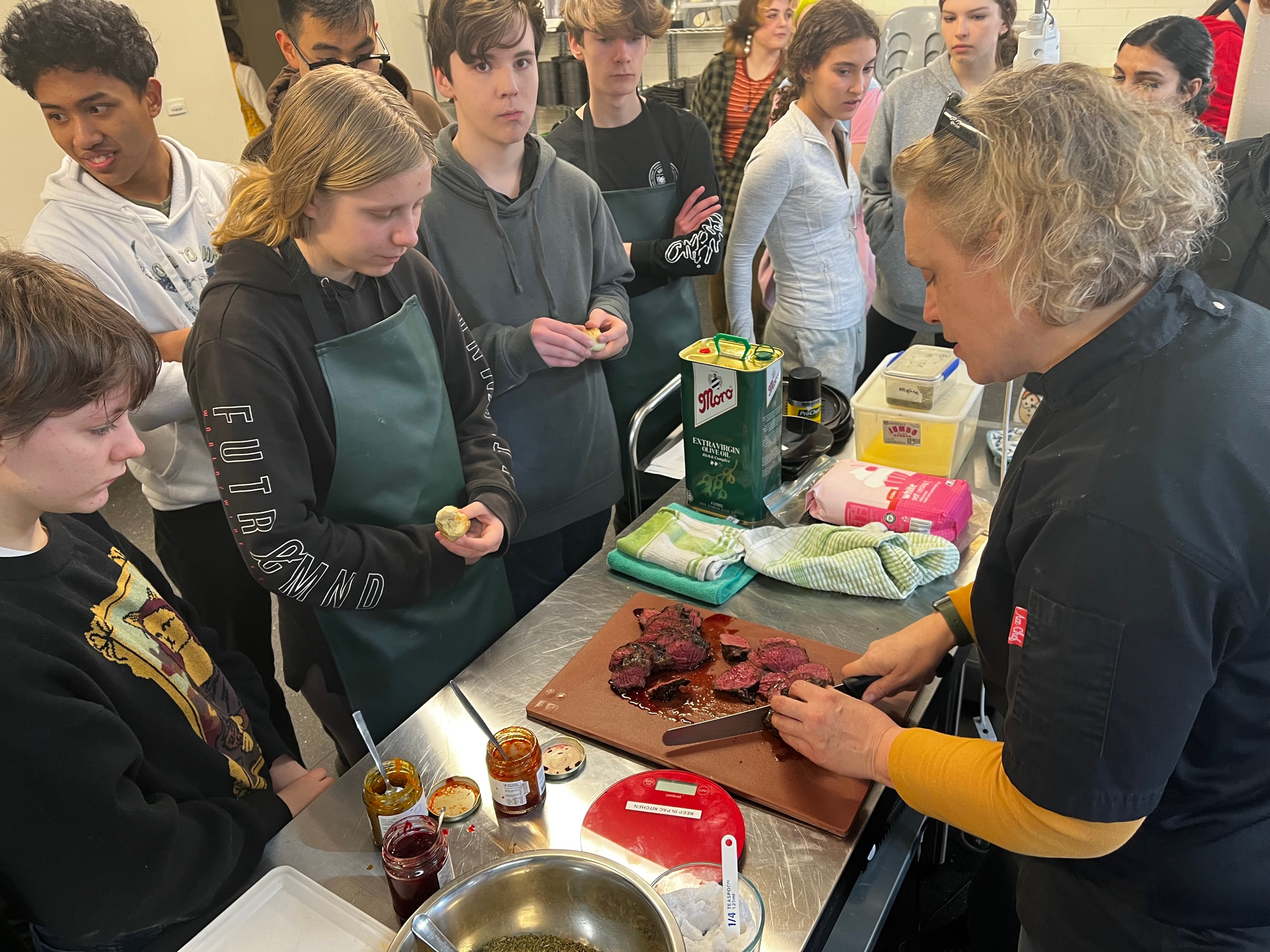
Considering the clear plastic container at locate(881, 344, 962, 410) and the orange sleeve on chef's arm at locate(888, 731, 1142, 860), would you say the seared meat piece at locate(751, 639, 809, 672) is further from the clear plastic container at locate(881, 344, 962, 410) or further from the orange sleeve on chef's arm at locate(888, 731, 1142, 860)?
the clear plastic container at locate(881, 344, 962, 410)

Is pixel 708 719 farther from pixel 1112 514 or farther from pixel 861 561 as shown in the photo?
pixel 1112 514

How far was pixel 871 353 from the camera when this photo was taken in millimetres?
3262

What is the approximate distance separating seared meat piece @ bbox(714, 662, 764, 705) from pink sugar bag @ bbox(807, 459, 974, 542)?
19.8 inches

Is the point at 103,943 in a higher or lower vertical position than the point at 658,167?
lower

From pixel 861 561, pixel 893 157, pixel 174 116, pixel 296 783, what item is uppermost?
pixel 174 116

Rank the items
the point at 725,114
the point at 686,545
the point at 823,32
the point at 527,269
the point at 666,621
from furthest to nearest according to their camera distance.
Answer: the point at 725,114 < the point at 823,32 < the point at 527,269 < the point at 686,545 < the point at 666,621

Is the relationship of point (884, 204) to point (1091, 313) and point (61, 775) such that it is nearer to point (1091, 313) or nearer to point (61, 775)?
point (1091, 313)

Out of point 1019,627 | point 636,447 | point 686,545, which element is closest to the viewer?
point 1019,627

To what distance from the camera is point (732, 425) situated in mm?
1717

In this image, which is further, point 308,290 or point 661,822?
point 308,290

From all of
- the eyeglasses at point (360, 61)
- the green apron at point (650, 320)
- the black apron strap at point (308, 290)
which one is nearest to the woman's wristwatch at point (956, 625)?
the black apron strap at point (308, 290)

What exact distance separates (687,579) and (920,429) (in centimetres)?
66

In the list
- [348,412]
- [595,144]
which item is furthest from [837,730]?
[595,144]

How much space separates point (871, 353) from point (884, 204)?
58 centimetres
